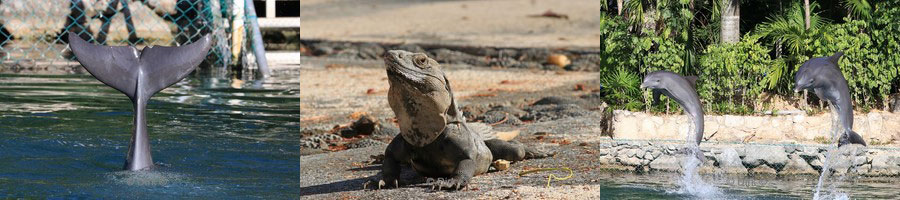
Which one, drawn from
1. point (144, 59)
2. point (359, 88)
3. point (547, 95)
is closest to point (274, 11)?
point (359, 88)

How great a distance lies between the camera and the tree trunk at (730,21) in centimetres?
1126

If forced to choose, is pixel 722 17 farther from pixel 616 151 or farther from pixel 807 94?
pixel 616 151

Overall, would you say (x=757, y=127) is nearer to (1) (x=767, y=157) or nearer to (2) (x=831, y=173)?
(1) (x=767, y=157)

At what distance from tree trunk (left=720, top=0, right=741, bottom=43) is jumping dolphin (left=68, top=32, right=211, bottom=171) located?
21.7 feet

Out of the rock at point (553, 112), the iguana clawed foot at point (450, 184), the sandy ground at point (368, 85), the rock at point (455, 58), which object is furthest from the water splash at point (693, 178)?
the rock at point (455, 58)

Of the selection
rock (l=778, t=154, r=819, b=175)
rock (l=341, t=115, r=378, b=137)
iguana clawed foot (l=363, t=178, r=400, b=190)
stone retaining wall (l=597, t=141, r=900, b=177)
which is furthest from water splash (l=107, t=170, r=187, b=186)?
rock (l=778, t=154, r=819, b=175)

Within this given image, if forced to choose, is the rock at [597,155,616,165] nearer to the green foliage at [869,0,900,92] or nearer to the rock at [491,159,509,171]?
the green foliage at [869,0,900,92]

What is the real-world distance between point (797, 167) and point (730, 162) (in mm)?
631

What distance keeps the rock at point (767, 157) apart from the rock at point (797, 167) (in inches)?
2.2

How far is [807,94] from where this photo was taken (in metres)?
11.6

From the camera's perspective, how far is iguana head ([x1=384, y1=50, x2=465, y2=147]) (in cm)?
577

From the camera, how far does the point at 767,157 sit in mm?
10461

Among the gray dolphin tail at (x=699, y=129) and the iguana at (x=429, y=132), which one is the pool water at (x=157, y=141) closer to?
the iguana at (x=429, y=132)

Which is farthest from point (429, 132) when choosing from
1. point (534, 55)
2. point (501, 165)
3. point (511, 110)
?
point (534, 55)
